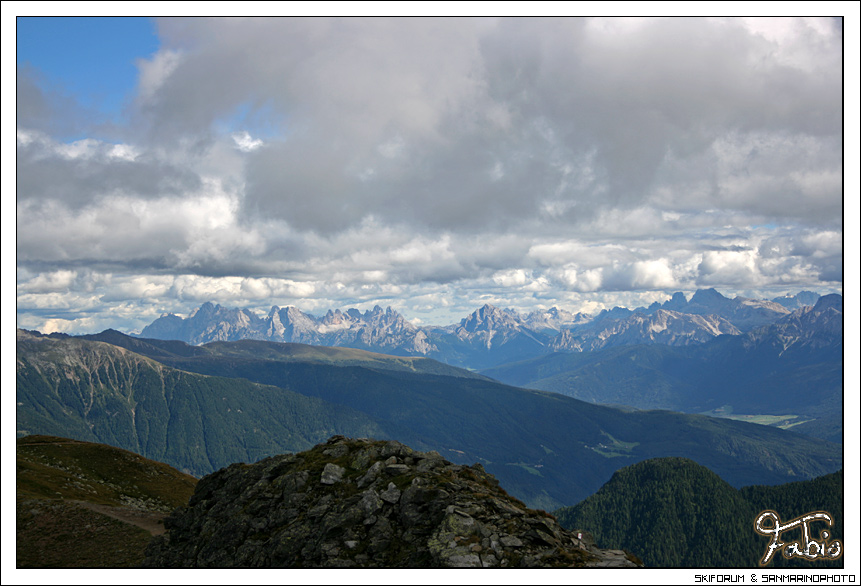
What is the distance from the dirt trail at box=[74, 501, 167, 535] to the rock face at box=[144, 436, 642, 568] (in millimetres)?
17380

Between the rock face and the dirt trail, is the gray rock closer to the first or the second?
the rock face

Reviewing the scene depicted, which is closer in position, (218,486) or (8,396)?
(8,396)

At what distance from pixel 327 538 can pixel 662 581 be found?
26.9 meters

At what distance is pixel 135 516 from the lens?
84438mm

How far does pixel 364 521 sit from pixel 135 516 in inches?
2269

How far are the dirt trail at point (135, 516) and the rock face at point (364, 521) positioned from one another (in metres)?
17.4

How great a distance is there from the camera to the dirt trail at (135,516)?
77.1 meters

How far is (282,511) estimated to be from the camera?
52625 mm

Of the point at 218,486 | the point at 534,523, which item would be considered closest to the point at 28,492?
the point at 218,486

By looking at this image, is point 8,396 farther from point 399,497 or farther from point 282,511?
point 399,497
